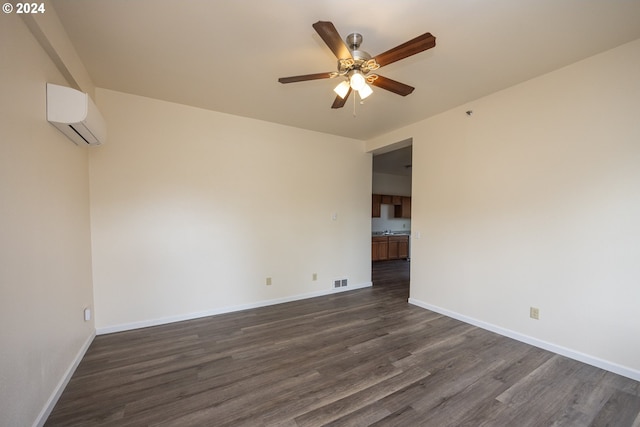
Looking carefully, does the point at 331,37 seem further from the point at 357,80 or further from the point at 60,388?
the point at 60,388

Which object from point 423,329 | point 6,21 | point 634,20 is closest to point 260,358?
point 423,329

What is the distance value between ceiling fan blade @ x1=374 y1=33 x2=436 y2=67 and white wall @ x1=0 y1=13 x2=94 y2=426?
220 centimetres

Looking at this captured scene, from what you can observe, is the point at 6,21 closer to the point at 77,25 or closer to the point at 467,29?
the point at 77,25

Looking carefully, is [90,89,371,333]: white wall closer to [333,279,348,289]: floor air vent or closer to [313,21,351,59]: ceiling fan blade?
[333,279,348,289]: floor air vent

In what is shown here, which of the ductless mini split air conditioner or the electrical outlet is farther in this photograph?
the electrical outlet

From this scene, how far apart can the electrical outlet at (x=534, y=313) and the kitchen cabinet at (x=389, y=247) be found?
4.46 metres

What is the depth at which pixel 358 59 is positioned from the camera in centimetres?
186

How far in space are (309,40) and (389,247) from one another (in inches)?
248

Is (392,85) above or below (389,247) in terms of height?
above

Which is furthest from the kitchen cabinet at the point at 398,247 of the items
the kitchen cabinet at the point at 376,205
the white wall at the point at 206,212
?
the white wall at the point at 206,212

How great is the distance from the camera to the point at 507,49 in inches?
85.2

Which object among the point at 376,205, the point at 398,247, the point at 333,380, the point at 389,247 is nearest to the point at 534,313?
the point at 333,380

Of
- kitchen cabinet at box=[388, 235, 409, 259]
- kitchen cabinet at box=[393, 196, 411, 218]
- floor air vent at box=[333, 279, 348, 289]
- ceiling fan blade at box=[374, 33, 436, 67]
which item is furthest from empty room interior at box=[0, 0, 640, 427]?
kitchen cabinet at box=[393, 196, 411, 218]

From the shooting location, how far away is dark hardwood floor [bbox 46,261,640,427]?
1.71 metres
